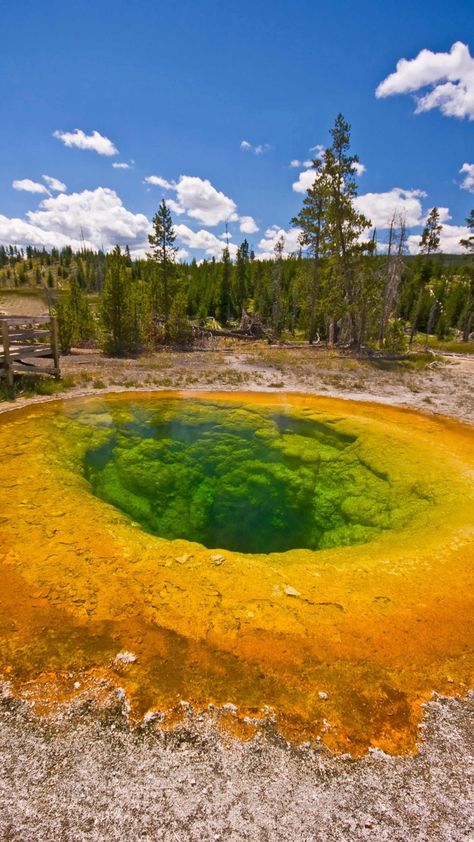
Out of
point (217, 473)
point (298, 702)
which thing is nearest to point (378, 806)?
point (298, 702)

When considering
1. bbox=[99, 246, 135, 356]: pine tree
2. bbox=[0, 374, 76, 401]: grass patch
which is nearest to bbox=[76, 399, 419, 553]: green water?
bbox=[0, 374, 76, 401]: grass patch

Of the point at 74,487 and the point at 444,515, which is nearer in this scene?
the point at 444,515

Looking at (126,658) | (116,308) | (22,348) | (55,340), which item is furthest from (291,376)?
(126,658)

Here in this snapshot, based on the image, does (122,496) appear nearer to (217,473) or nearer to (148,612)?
Result: (217,473)

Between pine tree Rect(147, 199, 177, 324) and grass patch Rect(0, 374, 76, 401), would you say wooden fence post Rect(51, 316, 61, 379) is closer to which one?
grass patch Rect(0, 374, 76, 401)

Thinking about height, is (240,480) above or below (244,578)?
below

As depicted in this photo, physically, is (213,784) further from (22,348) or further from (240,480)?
(22,348)
